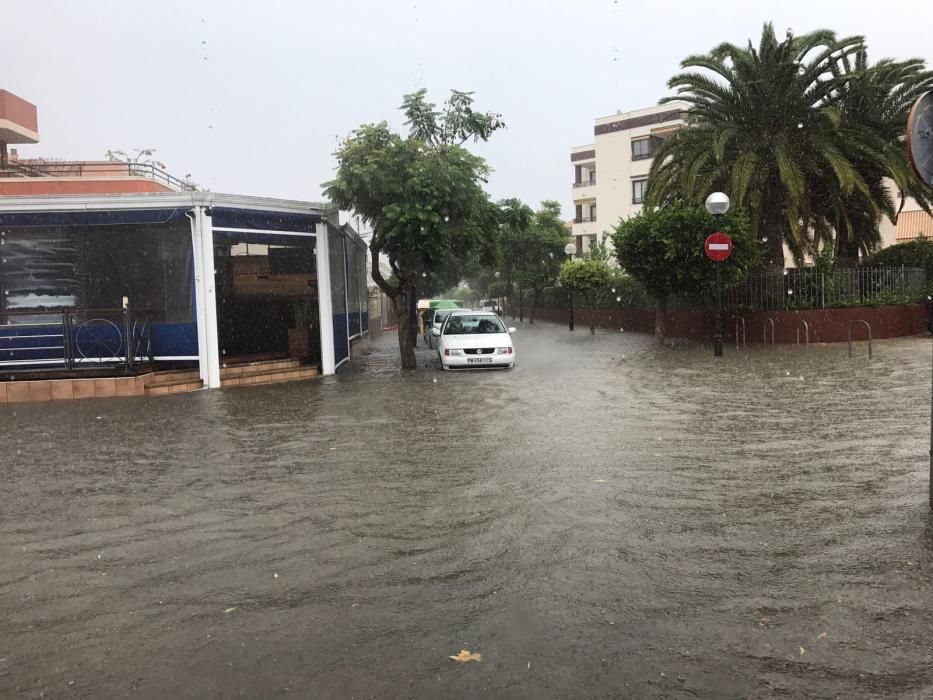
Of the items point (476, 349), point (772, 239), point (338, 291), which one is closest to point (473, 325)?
point (476, 349)

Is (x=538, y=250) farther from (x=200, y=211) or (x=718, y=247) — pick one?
(x=200, y=211)

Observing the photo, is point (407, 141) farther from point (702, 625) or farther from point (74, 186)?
point (74, 186)

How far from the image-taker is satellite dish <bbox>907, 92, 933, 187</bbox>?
4.62 meters

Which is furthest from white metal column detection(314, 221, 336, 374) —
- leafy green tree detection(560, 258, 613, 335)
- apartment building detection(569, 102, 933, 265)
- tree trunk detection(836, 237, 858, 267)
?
apartment building detection(569, 102, 933, 265)

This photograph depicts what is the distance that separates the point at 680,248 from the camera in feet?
64.2

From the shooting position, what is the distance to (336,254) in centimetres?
1770

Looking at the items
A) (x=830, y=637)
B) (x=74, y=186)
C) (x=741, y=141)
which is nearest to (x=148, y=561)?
(x=830, y=637)

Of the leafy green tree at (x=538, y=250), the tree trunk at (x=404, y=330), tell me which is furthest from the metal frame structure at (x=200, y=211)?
the leafy green tree at (x=538, y=250)

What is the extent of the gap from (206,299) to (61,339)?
271 cm

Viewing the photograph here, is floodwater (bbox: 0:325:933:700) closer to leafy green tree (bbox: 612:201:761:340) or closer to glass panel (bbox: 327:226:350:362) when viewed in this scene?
glass panel (bbox: 327:226:350:362)

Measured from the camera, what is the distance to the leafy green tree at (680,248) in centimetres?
1900

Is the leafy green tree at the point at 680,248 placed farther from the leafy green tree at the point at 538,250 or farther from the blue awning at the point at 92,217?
the leafy green tree at the point at 538,250

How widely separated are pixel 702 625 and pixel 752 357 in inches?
580

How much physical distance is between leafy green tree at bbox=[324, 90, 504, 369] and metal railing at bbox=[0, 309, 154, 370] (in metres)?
4.92
